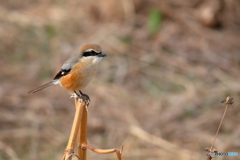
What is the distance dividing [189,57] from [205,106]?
5.06ft

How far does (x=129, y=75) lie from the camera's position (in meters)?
6.68

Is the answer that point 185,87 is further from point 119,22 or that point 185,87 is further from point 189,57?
point 119,22

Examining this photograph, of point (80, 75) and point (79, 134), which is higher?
point (80, 75)

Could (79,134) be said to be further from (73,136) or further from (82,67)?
(82,67)

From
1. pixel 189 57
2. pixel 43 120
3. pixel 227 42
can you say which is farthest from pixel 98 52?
pixel 227 42

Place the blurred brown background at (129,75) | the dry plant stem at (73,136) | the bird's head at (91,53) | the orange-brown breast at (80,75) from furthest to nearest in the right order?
the blurred brown background at (129,75) → the orange-brown breast at (80,75) → the bird's head at (91,53) → the dry plant stem at (73,136)

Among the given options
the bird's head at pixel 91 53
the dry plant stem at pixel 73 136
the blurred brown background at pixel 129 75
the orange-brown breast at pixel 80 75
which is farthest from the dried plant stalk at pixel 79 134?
the blurred brown background at pixel 129 75

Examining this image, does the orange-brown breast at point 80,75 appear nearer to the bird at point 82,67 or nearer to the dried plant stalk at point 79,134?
the bird at point 82,67

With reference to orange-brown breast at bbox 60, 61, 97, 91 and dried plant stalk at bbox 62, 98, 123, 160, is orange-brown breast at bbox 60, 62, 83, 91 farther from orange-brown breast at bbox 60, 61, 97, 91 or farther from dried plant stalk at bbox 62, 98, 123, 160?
dried plant stalk at bbox 62, 98, 123, 160

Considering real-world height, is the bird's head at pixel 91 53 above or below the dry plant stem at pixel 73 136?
above

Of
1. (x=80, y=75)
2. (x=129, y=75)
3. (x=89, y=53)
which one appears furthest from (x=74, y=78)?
(x=129, y=75)

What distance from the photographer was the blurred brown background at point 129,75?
5273 millimetres

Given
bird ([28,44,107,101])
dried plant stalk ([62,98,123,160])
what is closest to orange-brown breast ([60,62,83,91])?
bird ([28,44,107,101])

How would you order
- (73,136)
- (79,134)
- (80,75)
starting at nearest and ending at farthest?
(73,136), (79,134), (80,75)
